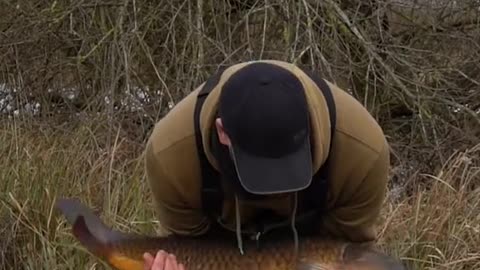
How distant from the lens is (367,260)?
8.23 feet

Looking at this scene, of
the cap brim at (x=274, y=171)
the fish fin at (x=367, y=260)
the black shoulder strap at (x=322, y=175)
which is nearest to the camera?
Answer: the cap brim at (x=274, y=171)

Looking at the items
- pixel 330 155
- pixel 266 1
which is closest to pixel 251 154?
pixel 330 155

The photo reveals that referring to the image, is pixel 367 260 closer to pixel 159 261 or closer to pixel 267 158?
pixel 267 158

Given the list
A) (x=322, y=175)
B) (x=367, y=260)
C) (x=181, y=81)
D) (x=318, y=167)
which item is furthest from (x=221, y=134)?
(x=181, y=81)

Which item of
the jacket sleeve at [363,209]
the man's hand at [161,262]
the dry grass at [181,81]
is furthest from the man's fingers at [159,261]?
the dry grass at [181,81]

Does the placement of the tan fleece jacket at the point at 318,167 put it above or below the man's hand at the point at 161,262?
above

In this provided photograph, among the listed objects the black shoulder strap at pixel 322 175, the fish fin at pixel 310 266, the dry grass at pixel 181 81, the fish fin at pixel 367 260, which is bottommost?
the dry grass at pixel 181 81

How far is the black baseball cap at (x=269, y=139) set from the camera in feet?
7.61

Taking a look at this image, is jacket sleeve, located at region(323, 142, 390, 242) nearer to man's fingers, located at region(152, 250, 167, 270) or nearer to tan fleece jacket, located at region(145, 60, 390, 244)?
tan fleece jacket, located at region(145, 60, 390, 244)

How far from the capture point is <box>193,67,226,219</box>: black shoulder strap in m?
2.66

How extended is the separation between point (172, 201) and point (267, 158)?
64 cm

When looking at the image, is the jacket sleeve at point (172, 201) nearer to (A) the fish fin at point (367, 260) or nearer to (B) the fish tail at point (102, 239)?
(B) the fish tail at point (102, 239)

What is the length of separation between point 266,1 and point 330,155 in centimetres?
319

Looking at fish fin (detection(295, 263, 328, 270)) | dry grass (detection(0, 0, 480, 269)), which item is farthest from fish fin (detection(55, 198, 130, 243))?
dry grass (detection(0, 0, 480, 269))
